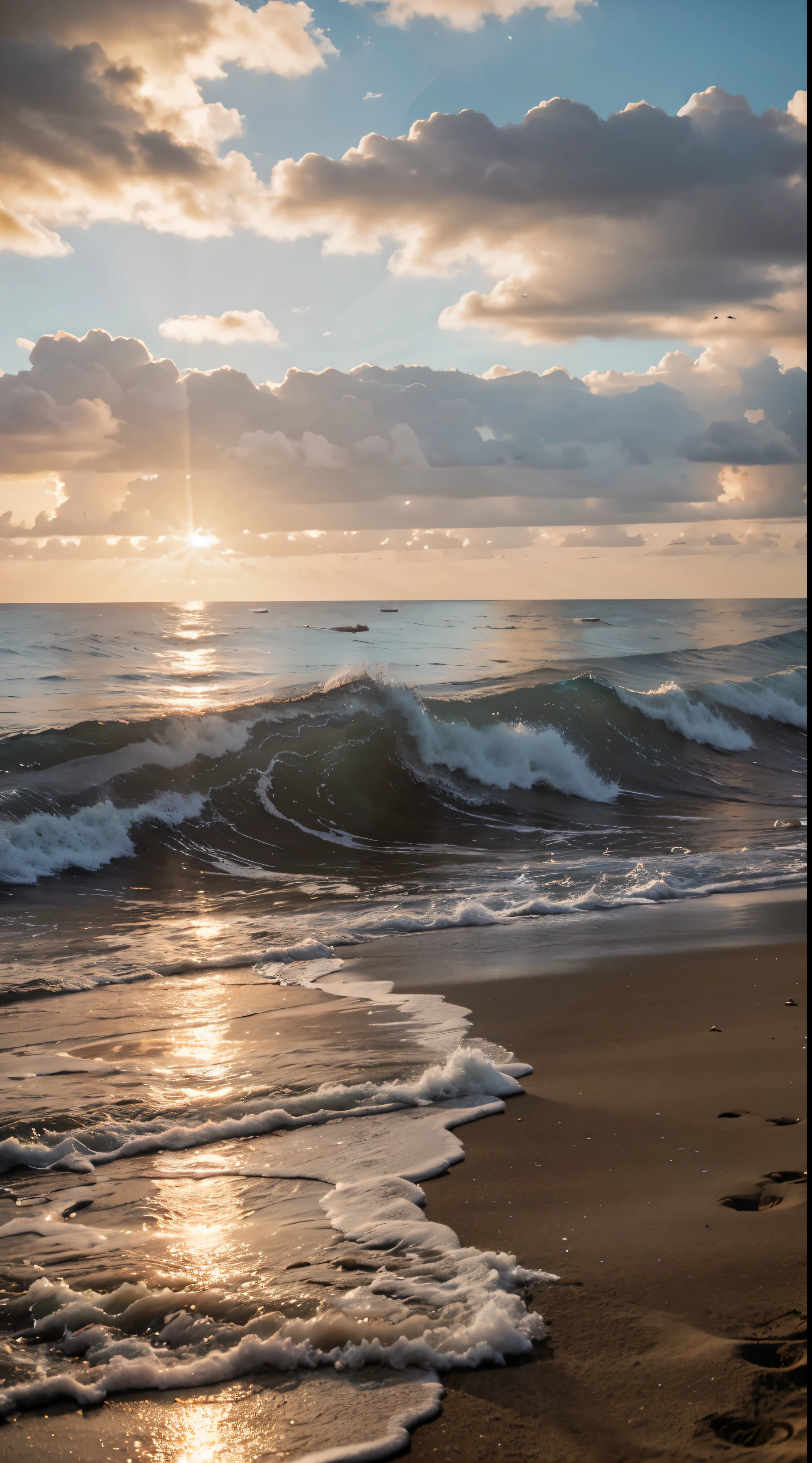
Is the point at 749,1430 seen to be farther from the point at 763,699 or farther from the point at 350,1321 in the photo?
the point at 763,699

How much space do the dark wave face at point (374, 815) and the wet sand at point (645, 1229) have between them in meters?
3.63

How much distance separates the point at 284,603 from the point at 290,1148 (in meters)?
151

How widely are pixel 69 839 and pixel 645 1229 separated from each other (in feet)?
33.8

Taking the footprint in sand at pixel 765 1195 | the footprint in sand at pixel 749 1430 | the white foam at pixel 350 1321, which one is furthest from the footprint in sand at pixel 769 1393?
the footprint in sand at pixel 765 1195

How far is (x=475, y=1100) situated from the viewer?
4.64 meters

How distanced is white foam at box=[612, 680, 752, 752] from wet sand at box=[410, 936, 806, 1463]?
16.2 metres

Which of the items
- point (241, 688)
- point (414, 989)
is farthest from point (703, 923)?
point (241, 688)

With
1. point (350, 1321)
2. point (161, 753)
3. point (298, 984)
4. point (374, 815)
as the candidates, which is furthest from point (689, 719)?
point (350, 1321)

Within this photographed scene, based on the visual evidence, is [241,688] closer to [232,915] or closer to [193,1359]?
[232,915]

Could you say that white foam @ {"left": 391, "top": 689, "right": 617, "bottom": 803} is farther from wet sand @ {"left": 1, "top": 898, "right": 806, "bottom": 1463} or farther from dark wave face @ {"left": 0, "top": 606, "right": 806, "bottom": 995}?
→ wet sand @ {"left": 1, "top": 898, "right": 806, "bottom": 1463}

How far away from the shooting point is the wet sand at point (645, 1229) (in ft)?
7.51

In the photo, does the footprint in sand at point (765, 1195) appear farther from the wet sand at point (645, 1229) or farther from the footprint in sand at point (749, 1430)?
the footprint in sand at point (749, 1430)

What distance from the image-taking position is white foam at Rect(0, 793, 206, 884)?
1129 centimetres

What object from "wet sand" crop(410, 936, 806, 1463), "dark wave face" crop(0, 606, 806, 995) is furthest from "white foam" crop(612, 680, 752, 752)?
"wet sand" crop(410, 936, 806, 1463)
